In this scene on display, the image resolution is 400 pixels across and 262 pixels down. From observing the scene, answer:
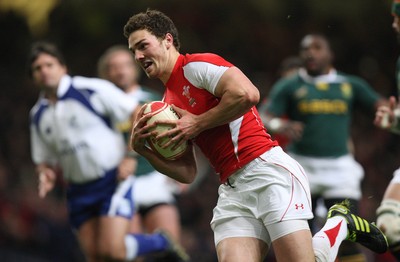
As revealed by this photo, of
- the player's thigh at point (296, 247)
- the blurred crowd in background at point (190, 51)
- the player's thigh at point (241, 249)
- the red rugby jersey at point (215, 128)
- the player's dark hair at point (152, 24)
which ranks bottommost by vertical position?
the blurred crowd in background at point (190, 51)

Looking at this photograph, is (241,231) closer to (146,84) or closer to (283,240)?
(283,240)

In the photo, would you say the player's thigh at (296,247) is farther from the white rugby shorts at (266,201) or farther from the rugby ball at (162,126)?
the rugby ball at (162,126)

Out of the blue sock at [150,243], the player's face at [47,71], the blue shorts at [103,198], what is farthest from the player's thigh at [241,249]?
the player's face at [47,71]

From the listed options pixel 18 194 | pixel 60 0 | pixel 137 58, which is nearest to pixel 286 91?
pixel 137 58

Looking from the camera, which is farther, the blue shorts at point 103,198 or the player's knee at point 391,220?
the blue shorts at point 103,198

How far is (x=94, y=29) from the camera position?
16594 millimetres

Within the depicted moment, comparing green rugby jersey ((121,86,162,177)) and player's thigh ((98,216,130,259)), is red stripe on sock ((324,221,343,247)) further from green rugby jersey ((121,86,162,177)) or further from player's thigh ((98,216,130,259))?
green rugby jersey ((121,86,162,177))

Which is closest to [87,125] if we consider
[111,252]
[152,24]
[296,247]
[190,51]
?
[111,252]

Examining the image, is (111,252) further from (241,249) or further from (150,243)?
(241,249)

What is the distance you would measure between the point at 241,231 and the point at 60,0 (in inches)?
422

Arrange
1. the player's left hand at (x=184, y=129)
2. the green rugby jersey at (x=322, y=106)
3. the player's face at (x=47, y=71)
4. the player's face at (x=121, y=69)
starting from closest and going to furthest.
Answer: the player's left hand at (x=184, y=129), the player's face at (x=47, y=71), the green rugby jersey at (x=322, y=106), the player's face at (x=121, y=69)

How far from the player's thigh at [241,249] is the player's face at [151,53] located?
1097mm

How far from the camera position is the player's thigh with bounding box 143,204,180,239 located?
9.38 metres

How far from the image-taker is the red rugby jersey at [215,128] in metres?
5.84
